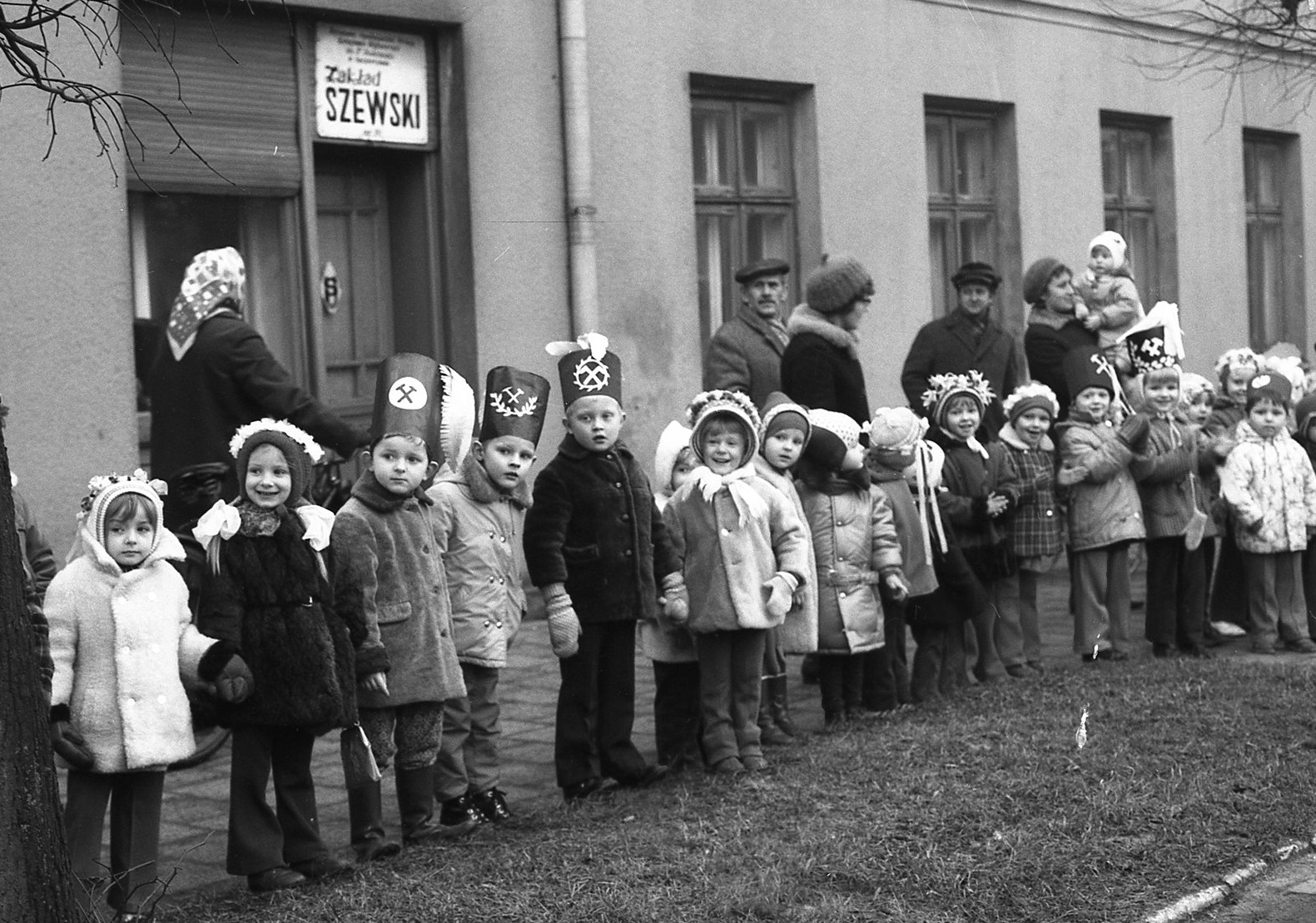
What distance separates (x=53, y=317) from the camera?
9422mm

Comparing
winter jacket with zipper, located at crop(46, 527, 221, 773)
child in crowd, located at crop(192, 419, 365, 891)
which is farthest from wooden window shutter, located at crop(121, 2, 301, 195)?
winter jacket with zipper, located at crop(46, 527, 221, 773)

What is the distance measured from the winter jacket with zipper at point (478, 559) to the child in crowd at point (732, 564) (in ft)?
2.80

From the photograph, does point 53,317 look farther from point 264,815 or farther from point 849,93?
point 849,93

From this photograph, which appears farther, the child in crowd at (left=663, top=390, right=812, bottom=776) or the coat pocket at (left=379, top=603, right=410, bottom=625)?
the child in crowd at (left=663, top=390, right=812, bottom=776)

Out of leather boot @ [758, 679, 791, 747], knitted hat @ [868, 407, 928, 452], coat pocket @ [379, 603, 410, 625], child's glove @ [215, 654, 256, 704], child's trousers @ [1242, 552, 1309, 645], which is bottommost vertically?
leather boot @ [758, 679, 791, 747]

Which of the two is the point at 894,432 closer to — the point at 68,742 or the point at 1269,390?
the point at 1269,390

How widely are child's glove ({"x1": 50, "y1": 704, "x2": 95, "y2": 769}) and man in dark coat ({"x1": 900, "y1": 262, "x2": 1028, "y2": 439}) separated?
6043 mm

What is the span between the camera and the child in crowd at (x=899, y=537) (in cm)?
885

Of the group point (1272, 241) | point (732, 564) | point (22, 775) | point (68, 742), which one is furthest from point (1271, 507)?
point (1272, 241)

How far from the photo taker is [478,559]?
277 inches

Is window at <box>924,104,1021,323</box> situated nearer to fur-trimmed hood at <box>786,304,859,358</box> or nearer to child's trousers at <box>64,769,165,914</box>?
fur-trimmed hood at <box>786,304,859,358</box>

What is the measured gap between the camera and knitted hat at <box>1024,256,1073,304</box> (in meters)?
12.2

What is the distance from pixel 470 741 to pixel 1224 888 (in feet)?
8.47

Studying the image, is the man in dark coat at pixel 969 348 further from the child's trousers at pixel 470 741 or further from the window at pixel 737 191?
the child's trousers at pixel 470 741
